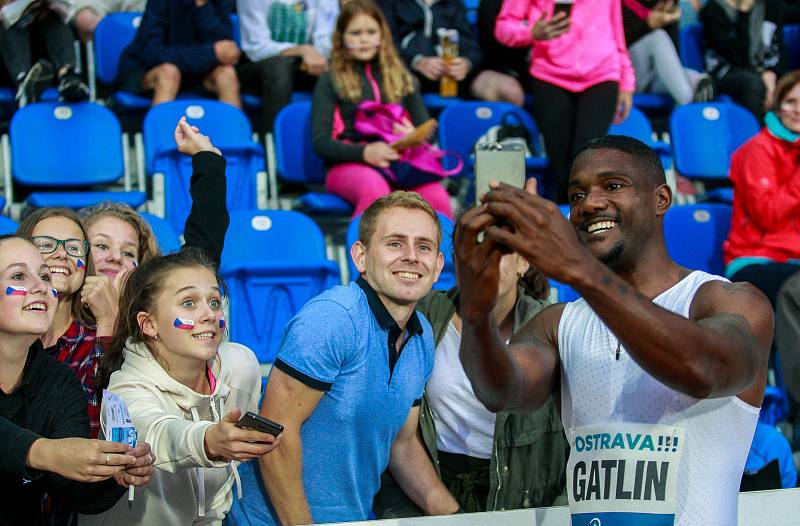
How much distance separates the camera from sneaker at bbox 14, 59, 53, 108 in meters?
6.20

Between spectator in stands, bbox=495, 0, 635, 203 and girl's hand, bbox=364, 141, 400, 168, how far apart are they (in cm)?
105

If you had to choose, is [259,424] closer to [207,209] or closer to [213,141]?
[207,209]

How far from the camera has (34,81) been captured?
20.4 ft

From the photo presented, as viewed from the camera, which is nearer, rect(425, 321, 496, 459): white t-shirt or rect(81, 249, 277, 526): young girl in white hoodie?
rect(81, 249, 277, 526): young girl in white hoodie

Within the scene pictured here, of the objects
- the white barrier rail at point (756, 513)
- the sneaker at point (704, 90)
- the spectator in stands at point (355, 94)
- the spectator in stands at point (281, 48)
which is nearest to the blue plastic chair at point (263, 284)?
the spectator in stands at point (355, 94)

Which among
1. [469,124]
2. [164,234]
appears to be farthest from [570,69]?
[164,234]

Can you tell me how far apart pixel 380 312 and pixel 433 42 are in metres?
3.81

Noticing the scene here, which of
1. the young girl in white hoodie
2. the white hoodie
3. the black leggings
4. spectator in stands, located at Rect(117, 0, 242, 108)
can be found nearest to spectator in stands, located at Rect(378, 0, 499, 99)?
the black leggings

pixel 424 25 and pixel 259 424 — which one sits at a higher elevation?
pixel 424 25

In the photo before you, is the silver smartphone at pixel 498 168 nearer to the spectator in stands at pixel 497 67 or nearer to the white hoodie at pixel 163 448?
the white hoodie at pixel 163 448

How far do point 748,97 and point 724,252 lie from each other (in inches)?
72.0

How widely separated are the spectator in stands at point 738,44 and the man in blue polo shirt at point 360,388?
14.4 feet

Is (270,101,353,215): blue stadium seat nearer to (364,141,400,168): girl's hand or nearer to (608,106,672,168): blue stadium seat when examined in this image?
(364,141,400,168): girl's hand

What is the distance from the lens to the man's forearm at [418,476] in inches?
149
